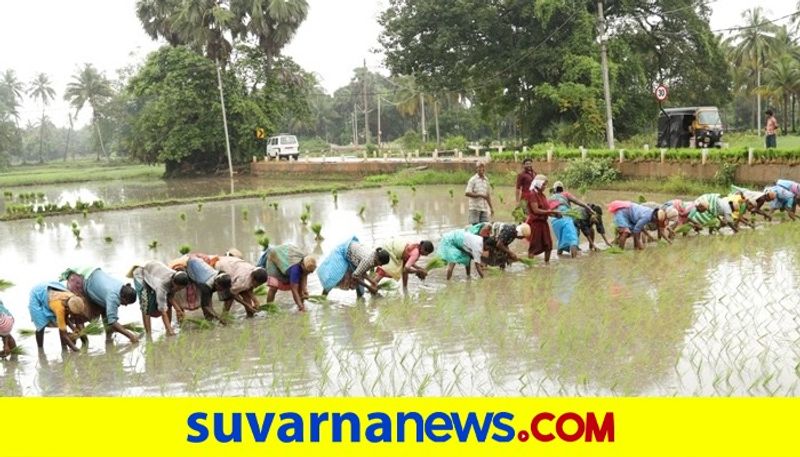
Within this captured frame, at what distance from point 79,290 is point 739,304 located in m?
6.06

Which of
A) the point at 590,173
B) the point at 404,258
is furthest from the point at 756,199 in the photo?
the point at 590,173

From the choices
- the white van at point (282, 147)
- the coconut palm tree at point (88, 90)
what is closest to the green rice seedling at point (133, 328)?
the white van at point (282, 147)

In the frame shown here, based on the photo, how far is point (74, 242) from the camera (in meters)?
15.8

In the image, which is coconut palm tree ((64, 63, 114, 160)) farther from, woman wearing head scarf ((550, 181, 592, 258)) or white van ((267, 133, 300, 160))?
woman wearing head scarf ((550, 181, 592, 258))

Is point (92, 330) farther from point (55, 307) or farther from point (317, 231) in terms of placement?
point (317, 231)

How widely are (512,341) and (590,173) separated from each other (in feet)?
52.2

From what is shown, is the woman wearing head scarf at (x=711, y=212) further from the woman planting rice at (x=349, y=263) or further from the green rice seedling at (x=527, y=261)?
the woman planting rice at (x=349, y=263)

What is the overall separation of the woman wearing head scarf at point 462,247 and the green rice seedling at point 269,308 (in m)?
2.11

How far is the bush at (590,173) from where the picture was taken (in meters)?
21.4

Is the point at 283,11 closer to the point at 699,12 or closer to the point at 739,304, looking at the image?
the point at 699,12

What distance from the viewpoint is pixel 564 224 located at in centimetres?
1072

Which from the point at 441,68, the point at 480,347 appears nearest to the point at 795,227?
the point at 480,347

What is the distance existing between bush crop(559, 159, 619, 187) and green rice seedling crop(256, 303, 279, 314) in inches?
577

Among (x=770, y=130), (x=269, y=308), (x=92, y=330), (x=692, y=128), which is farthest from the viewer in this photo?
(x=692, y=128)
